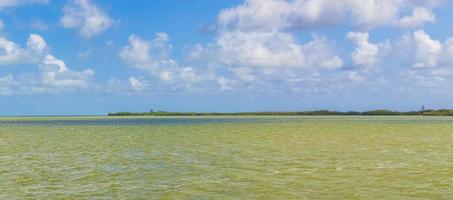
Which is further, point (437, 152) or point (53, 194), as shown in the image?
point (437, 152)

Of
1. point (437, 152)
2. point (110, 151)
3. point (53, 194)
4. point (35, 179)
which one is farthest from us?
point (110, 151)

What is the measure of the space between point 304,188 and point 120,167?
31.6 feet

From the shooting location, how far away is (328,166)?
23.7 metres

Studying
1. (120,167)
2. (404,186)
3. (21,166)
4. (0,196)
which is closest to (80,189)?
(0,196)

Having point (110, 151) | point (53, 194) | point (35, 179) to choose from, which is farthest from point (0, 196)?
point (110, 151)

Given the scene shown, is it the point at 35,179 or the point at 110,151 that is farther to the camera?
the point at 110,151

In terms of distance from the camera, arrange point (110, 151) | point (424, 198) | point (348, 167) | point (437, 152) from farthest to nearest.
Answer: point (110, 151) < point (437, 152) < point (348, 167) < point (424, 198)

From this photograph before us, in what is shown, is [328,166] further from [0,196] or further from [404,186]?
[0,196]

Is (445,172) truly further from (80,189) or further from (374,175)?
(80,189)

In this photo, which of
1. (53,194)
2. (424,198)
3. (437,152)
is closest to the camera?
(424,198)

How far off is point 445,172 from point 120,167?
533 inches

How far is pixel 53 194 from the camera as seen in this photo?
56.7 feet

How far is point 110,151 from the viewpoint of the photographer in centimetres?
3300

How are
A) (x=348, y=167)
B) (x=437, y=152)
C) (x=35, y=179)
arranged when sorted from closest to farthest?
(x=35, y=179) → (x=348, y=167) → (x=437, y=152)
